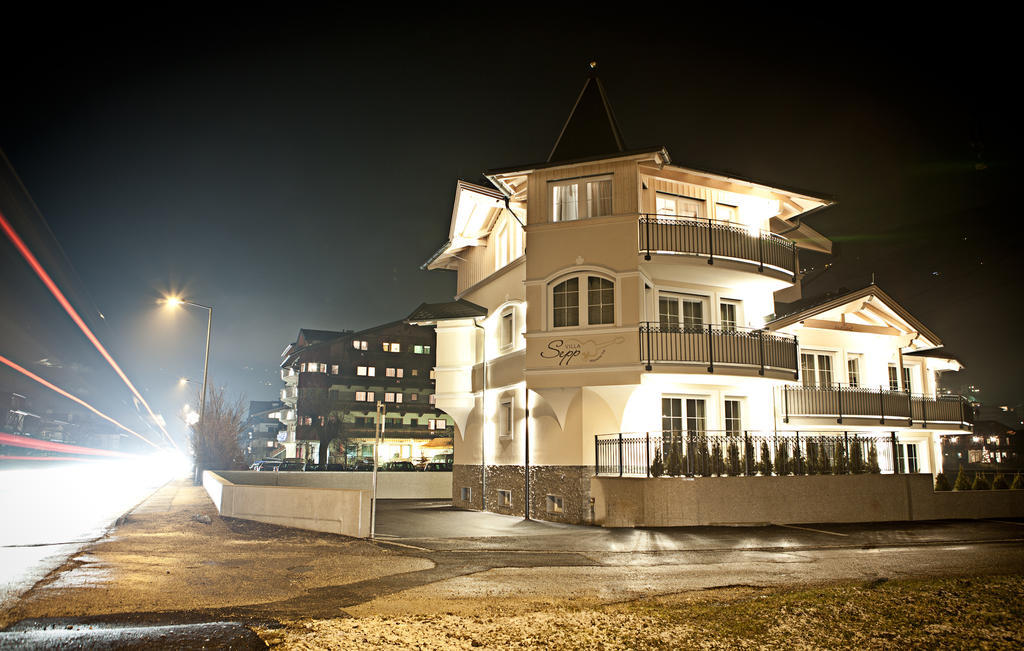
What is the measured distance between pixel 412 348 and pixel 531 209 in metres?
69.0

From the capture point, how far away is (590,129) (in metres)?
25.3

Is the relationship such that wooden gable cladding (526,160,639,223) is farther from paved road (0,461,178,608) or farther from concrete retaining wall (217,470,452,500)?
concrete retaining wall (217,470,452,500)

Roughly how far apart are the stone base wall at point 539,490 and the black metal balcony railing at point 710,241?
688 cm

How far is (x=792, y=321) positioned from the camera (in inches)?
970

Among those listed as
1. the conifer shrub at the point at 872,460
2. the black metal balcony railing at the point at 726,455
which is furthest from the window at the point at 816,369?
the conifer shrub at the point at 872,460

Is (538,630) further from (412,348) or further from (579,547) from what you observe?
(412,348)

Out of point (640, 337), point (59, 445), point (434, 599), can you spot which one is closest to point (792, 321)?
point (640, 337)

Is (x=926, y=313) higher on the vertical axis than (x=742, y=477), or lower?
higher

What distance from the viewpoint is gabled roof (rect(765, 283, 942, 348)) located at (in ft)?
81.7

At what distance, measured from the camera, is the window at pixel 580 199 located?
22547mm

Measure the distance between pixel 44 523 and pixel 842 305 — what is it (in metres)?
25.4

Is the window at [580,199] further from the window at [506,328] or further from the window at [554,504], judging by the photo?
the window at [554,504]

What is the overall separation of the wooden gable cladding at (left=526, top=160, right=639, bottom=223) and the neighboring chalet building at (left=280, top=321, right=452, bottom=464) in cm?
5924

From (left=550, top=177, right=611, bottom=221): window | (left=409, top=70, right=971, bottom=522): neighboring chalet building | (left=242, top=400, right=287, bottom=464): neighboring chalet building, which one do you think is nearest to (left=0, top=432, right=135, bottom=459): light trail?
(left=242, top=400, right=287, bottom=464): neighboring chalet building
